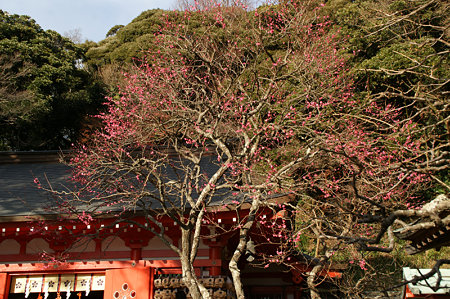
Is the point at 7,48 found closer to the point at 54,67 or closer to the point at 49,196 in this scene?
the point at 54,67

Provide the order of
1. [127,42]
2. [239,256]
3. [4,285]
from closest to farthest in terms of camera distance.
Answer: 1. [239,256]
2. [4,285]
3. [127,42]

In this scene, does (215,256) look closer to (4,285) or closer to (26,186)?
(4,285)

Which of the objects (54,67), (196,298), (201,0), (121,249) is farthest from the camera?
(54,67)

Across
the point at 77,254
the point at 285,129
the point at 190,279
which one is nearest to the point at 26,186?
the point at 77,254

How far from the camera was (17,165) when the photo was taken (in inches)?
407

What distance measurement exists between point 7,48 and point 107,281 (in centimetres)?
1367

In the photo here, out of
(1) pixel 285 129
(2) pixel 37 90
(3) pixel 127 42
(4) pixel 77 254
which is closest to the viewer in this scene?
(4) pixel 77 254

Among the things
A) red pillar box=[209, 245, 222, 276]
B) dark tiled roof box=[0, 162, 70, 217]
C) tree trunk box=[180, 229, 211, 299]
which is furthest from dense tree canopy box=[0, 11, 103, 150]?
tree trunk box=[180, 229, 211, 299]

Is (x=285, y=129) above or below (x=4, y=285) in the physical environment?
above

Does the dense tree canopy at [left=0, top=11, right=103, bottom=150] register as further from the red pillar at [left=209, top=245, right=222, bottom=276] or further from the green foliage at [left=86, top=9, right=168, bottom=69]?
the red pillar at [left=209, top=245, right=222, bottom=276]

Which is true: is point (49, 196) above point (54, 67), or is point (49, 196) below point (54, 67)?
below

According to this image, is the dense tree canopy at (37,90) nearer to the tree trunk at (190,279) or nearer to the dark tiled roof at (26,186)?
the dark tiled roof at (26,186)

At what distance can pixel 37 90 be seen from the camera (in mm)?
15773

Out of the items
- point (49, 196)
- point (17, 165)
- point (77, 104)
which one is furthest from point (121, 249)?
point (77, 104)
